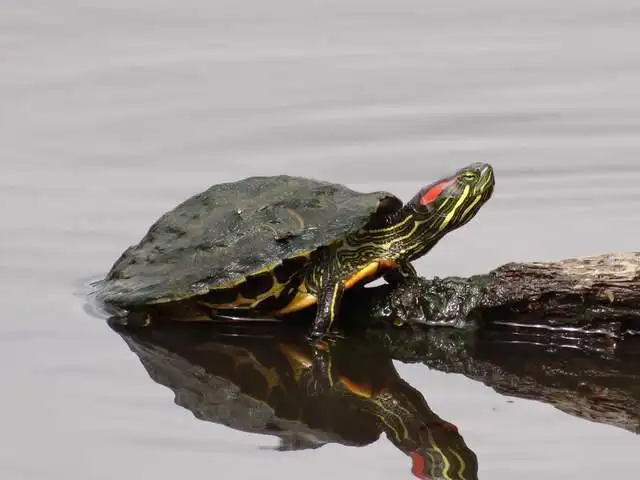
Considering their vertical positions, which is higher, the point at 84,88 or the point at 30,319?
the point at 84,88

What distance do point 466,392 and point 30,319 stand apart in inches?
101

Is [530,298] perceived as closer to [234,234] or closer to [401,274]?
[401,274]

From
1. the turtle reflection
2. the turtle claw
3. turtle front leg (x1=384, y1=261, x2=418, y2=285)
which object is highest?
turtle front leg (x1=384, y1=261, x2=418, y2=285)

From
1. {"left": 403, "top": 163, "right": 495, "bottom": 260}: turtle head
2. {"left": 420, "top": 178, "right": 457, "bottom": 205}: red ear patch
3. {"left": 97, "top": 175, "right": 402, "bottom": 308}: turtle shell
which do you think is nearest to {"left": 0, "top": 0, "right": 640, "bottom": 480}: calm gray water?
{"left": 97, "top": 175, "right": 402, "bottom": 308}: turtle shell

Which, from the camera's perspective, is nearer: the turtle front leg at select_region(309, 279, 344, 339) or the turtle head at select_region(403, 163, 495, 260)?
the turtle front leg at select_region(309, 279, 344, 339)

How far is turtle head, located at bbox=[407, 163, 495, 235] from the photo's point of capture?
8016mm

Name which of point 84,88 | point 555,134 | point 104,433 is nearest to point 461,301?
point 104,433

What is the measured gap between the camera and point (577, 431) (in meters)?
6.84

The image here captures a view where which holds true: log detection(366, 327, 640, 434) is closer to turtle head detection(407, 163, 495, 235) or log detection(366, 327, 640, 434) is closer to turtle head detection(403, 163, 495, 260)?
turtle head detection(403, 163, 495, 260)

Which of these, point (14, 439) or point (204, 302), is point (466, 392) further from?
point (14, 439)

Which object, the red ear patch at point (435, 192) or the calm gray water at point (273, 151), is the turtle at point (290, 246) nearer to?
the red ear patch at point (435, 192)

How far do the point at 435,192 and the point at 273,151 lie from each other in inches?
124

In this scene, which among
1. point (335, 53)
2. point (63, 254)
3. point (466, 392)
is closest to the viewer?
point (466, 392)

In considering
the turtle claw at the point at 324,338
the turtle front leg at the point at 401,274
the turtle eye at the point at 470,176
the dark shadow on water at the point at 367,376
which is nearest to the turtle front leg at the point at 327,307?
the turtle claw at the point at 324,338
